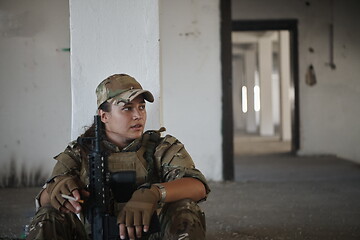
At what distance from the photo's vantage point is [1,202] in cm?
420

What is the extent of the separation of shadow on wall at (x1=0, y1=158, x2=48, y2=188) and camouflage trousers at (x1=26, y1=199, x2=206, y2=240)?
3.13m

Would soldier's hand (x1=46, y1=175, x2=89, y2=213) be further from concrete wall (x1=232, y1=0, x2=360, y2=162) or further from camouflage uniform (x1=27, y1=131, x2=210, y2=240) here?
concrete wall (x1=232, y1=0, x2=360, y2=162)

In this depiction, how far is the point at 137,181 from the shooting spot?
6.83 ft

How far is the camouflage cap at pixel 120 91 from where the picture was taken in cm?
210

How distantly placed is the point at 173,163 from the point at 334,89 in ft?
20.0

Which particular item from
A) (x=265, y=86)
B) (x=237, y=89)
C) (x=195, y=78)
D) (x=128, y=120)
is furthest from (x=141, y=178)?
(x=237, y=89)

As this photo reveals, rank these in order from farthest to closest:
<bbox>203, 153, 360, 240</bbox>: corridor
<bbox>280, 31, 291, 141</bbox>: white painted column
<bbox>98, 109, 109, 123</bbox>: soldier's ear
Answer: <bbox>280, 31, 291, 141</bbox>: white painted column → <bbox>203, 153, 360, 240</bbox>: corridor → <bbox>98, 109, 109, 123</bbox>: soldier's ear

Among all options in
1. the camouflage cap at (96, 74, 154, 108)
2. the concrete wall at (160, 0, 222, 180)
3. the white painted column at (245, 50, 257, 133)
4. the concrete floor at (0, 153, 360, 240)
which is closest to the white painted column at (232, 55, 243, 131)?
the white painted column at (245, 50, 257, 133)

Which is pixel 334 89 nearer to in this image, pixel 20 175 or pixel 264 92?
pixel 20 175

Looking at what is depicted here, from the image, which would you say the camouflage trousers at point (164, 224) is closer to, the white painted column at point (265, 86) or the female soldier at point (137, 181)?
the female soldier at point (137, 181)

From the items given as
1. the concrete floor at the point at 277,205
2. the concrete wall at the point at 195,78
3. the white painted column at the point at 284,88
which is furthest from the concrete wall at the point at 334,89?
the white painted column at the point at 284,88

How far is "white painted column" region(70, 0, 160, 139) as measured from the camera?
2.64 meters

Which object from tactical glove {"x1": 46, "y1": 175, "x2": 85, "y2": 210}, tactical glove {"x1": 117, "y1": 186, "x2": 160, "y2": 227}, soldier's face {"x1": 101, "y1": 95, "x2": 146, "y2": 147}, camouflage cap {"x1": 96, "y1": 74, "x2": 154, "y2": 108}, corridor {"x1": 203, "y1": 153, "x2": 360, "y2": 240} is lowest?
corridor {"x1": 203, "y1": 153, "x2": 360, "y2": 240}

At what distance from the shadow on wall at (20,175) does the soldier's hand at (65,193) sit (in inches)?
128
